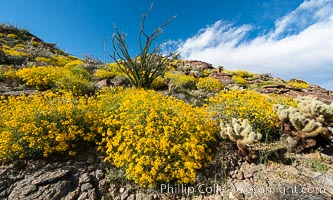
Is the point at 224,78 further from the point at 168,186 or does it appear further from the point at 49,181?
the point at 49,181

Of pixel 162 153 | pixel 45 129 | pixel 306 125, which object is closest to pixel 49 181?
pixel 45 129

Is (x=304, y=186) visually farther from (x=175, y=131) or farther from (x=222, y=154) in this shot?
(x=175, y=131)

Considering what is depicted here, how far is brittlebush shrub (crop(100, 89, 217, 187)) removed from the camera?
3.65 meters

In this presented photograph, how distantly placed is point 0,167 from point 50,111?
119 cm

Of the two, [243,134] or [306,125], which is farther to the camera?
[306,125]

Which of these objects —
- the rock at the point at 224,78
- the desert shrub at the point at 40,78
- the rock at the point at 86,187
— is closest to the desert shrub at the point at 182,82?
the rock at the point at 224,78

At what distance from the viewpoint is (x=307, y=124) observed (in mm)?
4246

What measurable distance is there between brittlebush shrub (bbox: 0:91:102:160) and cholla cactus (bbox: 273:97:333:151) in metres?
3.53

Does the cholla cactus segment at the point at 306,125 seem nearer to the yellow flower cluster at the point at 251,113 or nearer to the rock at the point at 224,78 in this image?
the yellow flower cluster at the point at 251,113

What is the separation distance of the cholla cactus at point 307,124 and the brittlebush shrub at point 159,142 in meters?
1.39

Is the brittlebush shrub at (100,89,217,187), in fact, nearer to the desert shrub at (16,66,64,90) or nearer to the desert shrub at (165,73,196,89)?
the desert shrub at (16,66,64,90)

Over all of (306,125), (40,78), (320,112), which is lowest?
(306,125)

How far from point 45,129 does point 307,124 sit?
15.0 feet

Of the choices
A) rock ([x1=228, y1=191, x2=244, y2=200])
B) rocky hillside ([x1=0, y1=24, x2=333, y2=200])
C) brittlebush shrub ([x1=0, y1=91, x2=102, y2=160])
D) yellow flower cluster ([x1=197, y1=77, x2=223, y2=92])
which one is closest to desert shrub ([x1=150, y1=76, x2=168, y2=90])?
yellow flower cluster ([x1=197, y1=77, x2=223, y2=92])
